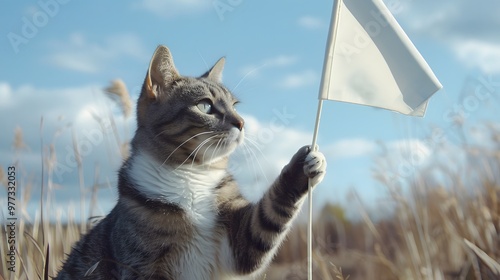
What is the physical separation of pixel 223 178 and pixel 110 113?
1.48 meters

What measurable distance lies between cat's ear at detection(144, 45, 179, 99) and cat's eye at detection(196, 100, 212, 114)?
0.74ft

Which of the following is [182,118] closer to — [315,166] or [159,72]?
[159,72]

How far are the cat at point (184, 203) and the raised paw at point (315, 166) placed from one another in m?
0.11

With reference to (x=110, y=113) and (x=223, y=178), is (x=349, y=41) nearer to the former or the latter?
(x=223, y=178)

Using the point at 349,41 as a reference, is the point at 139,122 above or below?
below

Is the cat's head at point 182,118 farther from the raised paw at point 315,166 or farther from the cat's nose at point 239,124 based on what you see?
the raised paw at point 315,166

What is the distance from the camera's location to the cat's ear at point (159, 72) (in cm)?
256

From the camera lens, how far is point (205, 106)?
2541 mm

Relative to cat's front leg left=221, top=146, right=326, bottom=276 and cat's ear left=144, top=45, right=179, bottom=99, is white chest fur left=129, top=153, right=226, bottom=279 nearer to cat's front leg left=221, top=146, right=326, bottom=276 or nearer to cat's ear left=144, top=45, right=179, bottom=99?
cat's front leg left=221, top=146, right=326, bottom=276

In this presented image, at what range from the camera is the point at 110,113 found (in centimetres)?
375

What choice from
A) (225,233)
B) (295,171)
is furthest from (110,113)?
(295,171)

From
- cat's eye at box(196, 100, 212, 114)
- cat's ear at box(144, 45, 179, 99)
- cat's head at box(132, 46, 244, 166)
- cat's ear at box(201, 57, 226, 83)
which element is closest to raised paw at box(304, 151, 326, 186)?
cat's head at box(132, 46, 244, 166)

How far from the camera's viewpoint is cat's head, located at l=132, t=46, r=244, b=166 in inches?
94.4

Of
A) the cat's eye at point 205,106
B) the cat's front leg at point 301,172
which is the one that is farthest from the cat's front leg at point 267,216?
the cat's eye at point 205,106
